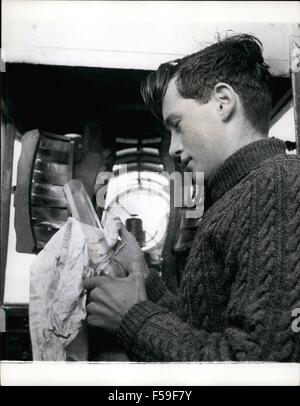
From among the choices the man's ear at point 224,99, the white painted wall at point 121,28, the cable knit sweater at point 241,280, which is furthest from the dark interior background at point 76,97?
the cable knit sweater at point 241,280

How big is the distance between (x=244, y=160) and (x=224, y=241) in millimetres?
207

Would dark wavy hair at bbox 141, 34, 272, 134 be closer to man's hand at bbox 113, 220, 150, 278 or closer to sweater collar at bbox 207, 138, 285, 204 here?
sweater collar at bbox 207, 138, 285, 204

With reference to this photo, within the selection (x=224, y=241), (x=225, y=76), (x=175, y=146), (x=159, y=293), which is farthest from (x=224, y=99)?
(x=159, y=293)

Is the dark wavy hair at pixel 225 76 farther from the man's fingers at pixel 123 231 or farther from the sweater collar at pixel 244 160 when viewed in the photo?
the man's fingers at pixel 123 231

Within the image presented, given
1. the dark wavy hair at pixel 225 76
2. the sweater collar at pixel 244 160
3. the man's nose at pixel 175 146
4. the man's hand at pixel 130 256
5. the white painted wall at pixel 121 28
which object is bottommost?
the man's hand at pixel 130 256

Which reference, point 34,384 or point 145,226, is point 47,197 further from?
point 34,384

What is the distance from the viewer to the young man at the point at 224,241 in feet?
2.62

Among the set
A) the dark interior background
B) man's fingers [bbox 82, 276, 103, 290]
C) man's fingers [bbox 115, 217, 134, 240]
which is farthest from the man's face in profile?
man's fingers [bbox 82, 276, 103, 290]

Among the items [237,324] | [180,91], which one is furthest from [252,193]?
[180,91]

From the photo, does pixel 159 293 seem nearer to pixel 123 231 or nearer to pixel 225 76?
pixel 123 231

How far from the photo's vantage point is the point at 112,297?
106 centimetres

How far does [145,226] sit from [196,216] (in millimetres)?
144

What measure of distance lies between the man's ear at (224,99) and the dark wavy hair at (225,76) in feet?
0.04

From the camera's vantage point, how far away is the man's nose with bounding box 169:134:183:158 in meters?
1.10
